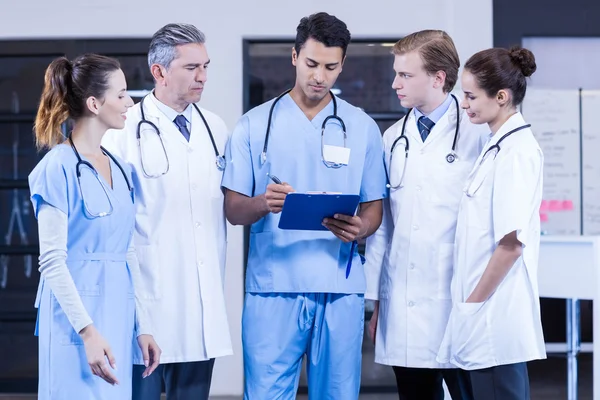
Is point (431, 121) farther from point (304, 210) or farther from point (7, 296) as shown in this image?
point (7, 296)

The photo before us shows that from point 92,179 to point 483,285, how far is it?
1014 millimetres

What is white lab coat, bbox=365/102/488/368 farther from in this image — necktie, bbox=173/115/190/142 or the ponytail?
the ponytail

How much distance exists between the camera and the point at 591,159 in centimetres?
468

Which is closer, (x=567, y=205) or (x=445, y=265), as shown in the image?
(x=445, y=265)

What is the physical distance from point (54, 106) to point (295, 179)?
27.4 inches

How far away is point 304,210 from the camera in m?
2.07

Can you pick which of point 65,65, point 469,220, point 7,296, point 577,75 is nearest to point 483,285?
point 469,220

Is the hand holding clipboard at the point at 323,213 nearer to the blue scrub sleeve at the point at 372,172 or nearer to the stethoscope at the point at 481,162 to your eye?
the blue scrub sleeve at the point at 372,172

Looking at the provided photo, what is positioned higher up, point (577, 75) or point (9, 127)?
point (577, 75)

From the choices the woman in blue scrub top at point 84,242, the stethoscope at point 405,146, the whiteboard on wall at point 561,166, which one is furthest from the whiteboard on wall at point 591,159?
the woman in blue scrub top at point 84,242

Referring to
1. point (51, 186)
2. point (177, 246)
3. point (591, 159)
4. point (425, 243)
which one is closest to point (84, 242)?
point (51, 186)

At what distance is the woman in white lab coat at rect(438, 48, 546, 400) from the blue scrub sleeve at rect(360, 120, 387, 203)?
1.00ft

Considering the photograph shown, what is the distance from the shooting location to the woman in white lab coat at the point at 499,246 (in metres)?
2.06

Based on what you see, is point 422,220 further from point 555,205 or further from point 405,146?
point 555,205
